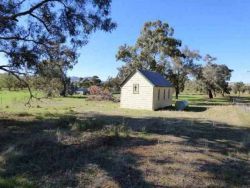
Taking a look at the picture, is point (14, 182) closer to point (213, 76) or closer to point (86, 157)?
point (86, 157)

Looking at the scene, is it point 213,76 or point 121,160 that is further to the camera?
point 213,76

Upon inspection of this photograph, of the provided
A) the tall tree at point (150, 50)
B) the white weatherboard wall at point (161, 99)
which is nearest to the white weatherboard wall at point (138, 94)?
the white weatherboard wall at point (161, 99)

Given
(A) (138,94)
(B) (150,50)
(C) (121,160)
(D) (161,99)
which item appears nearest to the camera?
(C) (121,160)

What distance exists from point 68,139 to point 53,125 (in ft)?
15.8

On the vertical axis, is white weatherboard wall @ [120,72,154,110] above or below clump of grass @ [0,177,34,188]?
above

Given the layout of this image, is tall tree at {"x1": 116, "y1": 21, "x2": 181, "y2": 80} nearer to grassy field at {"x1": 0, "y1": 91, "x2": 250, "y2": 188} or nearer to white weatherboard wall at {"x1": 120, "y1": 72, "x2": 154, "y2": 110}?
white weatherboard wall at {"x1": 120, "y1": 72, "x2": 154, "y2": 110}

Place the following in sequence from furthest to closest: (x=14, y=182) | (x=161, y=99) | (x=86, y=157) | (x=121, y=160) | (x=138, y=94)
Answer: (x=161, y=99) → (x=138, y=94) → (x=86, y=157) → (x=121, y=160) → (x=14, y=182)

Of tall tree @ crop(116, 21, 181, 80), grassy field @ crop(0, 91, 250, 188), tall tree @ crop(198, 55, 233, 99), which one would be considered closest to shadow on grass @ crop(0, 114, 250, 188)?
grassy field @ crop(0, 91, 250, 188)

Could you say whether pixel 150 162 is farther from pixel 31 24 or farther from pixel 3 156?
pixel 31 24

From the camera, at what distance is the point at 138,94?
3256 cm

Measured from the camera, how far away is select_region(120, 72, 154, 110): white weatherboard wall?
104 feet

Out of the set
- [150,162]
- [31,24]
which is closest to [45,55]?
[31,24]

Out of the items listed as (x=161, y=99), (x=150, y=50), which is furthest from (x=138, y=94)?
(x=150, y=50)

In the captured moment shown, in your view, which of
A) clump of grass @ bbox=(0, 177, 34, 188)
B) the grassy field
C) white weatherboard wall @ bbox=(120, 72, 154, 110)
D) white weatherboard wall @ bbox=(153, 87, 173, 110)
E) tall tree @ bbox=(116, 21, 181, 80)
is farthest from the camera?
tall tree @ bbox=(116, 21, 181, 80)
